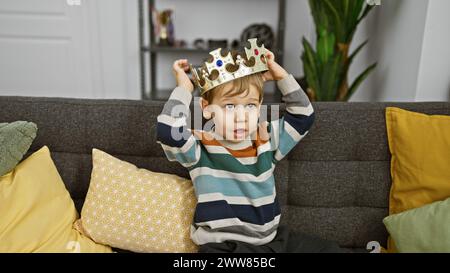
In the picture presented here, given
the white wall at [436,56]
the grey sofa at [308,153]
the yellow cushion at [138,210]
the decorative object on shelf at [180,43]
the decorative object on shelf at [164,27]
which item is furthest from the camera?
the decorative object on shelf at [180,43]

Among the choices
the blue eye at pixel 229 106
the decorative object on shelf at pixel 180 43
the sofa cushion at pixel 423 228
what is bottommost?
the sofa cushion at pixel 423 228

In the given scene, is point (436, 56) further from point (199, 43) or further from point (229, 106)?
point (199, 43)

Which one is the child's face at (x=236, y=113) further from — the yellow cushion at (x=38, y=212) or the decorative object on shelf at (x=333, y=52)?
the decorative object on shelf at (x=333, y=52)

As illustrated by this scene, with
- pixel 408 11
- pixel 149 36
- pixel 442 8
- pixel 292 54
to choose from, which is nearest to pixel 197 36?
pixel 149 36

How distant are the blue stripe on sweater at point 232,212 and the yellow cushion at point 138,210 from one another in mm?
83

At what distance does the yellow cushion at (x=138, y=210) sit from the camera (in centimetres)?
123

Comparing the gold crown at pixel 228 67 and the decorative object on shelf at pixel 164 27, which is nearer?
the gold crown at pixel 228 67

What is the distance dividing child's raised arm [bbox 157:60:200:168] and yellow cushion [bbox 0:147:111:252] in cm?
38

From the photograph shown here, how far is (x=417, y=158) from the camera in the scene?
1257 mm

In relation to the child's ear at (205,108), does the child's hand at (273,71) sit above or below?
above

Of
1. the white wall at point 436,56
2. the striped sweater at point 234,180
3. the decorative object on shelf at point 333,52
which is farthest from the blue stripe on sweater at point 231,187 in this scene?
the decorative object on shelf at point 333,52

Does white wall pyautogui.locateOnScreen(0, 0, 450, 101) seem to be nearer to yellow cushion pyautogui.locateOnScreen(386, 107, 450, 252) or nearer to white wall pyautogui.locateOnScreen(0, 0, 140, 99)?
white wall pyautogui.locateOnScreen(0, 0, 140, 99)

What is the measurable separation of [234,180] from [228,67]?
0.31 metres

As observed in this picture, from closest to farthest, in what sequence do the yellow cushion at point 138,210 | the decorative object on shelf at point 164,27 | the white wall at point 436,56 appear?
the yellow cushion at point 138,210
the white wall at point 436,56
the decorative object on shelf at point 164,27
